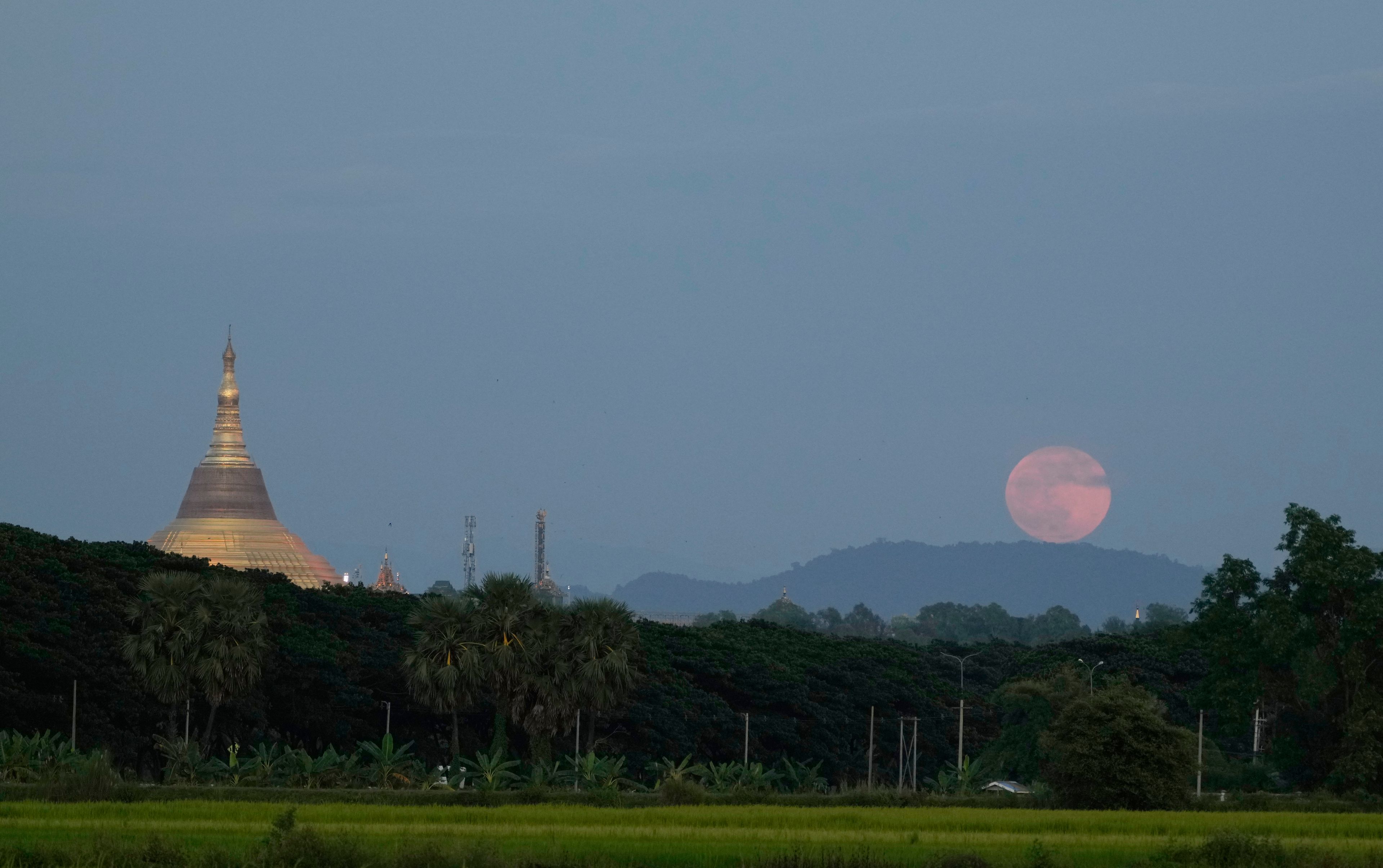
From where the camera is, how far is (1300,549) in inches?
2084

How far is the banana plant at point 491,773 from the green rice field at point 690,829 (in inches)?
167

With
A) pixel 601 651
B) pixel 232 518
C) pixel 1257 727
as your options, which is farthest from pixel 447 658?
pixel 232 518

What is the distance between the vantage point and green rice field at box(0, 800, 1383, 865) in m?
31.3

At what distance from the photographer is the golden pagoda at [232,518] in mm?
141125

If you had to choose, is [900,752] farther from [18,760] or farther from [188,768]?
[18,760]

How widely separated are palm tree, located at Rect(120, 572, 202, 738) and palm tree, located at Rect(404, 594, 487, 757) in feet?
20.4

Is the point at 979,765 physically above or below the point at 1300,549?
below

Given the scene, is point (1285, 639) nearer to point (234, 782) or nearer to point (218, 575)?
point (234, 782)

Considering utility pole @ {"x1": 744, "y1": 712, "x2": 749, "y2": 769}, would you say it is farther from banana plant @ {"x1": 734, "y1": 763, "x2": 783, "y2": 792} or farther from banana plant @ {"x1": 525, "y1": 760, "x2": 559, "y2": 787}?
banana plant @ {"x1": 525, "y1": 760, "x2": 559, "y2": 787}

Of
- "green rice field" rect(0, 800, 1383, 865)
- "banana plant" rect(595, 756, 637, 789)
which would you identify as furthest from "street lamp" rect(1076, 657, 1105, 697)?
"green rice field" rect(0, 800, 1383, 865)

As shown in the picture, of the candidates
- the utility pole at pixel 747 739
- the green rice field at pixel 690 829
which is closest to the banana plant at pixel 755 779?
the utility pole at pixel 747 739

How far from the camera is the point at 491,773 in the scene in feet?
164

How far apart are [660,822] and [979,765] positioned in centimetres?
3221

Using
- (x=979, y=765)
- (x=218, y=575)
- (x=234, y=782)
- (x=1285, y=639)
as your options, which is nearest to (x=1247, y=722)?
(x=1285, y=639)
